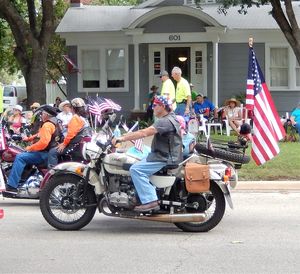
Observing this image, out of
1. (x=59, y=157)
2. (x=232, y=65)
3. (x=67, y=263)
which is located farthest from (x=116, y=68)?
(x=67, y=263)

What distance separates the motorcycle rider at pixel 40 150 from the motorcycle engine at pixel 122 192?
216 centimetres

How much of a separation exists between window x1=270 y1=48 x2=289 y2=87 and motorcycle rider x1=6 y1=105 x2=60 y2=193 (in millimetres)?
16088

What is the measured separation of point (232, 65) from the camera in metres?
24.7

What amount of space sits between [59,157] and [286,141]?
9602 millimetres

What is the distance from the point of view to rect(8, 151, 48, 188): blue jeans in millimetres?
9906

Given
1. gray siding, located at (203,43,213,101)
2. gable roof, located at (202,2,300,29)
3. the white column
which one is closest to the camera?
gable roof, located at (202,2,300,29)

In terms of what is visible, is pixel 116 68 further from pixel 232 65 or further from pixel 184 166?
pixel 184 166

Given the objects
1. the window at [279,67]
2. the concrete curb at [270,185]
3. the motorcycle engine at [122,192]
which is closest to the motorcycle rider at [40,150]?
the motorcycle engine at [122,192]

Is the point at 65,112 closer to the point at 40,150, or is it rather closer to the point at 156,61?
the point at 40,150

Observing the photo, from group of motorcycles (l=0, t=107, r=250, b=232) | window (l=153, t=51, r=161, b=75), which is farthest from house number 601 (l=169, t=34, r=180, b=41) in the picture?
group of motorcycles (l=0, t=107, r=250, b=232)

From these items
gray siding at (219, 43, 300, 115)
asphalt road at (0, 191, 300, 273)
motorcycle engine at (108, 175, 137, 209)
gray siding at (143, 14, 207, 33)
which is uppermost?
gray siding at (143, 14, 207, 33)

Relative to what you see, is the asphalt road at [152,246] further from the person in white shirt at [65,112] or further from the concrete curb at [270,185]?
the person in white shirt at [65,112]

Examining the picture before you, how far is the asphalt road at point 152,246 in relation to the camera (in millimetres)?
6609

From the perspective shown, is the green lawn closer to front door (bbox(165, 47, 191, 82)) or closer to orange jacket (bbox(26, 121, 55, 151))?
orange jacket (bbox(26, 121, 55, 151))
